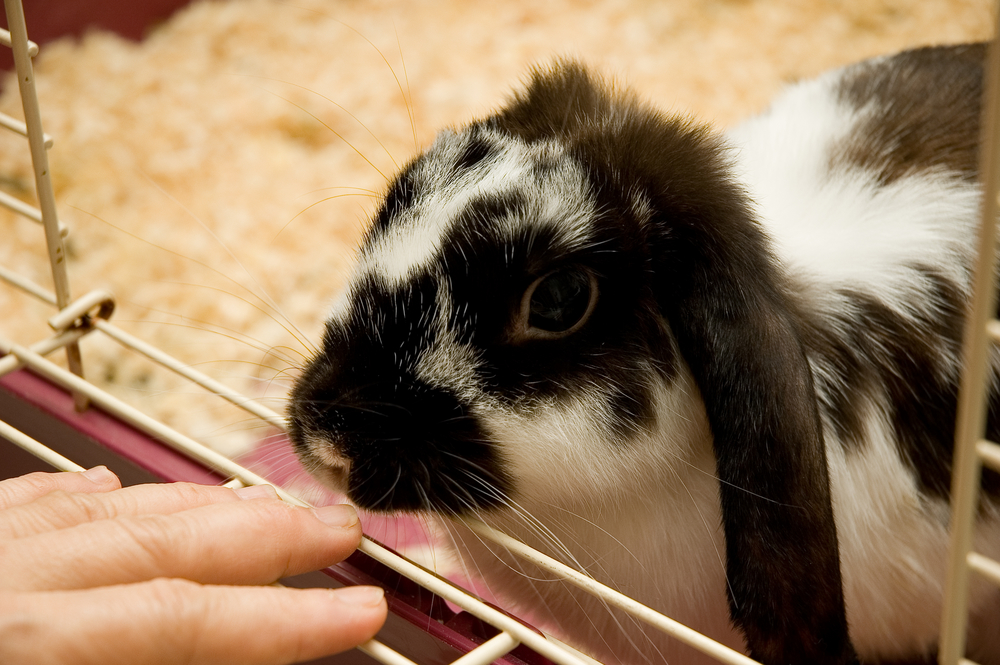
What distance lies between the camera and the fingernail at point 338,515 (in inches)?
38.5

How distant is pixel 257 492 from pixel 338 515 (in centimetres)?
10

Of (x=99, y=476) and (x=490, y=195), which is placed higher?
(x=490, y=195)

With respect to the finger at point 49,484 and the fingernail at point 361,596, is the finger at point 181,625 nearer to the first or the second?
the fingernail at point 361,596

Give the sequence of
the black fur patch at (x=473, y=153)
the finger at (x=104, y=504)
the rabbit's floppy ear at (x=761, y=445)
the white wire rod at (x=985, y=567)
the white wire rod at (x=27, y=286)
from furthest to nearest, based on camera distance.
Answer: the white wire rod at (x=27, y=286) < the black fur patch at (x=473, y=153) < the rabbit's floppy ear at (x=761, y=445) < the finger at (x=104, y=504) < the white wire rod at (x=985, y=567)

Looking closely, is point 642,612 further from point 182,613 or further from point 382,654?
point 182,613

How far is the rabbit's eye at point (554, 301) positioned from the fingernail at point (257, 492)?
33 cm

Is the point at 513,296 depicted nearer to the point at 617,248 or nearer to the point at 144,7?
the point at 617,248

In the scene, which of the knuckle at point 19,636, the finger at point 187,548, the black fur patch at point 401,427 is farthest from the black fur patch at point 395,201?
the knuckle at point 19,636

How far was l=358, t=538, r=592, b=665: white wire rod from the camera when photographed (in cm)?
87

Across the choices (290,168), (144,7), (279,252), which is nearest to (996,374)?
(279,252)

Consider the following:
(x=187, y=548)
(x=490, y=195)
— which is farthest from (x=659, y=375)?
(x=187, y=548)

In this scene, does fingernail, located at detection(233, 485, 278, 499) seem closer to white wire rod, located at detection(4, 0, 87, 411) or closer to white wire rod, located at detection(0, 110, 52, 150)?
white wire rod, located at detection(4, 0, 87, 411)

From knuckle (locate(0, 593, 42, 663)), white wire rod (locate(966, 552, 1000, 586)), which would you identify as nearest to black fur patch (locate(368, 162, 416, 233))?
knuckle (locate(0, 593, 42, 663))

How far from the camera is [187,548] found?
2.76 ft
